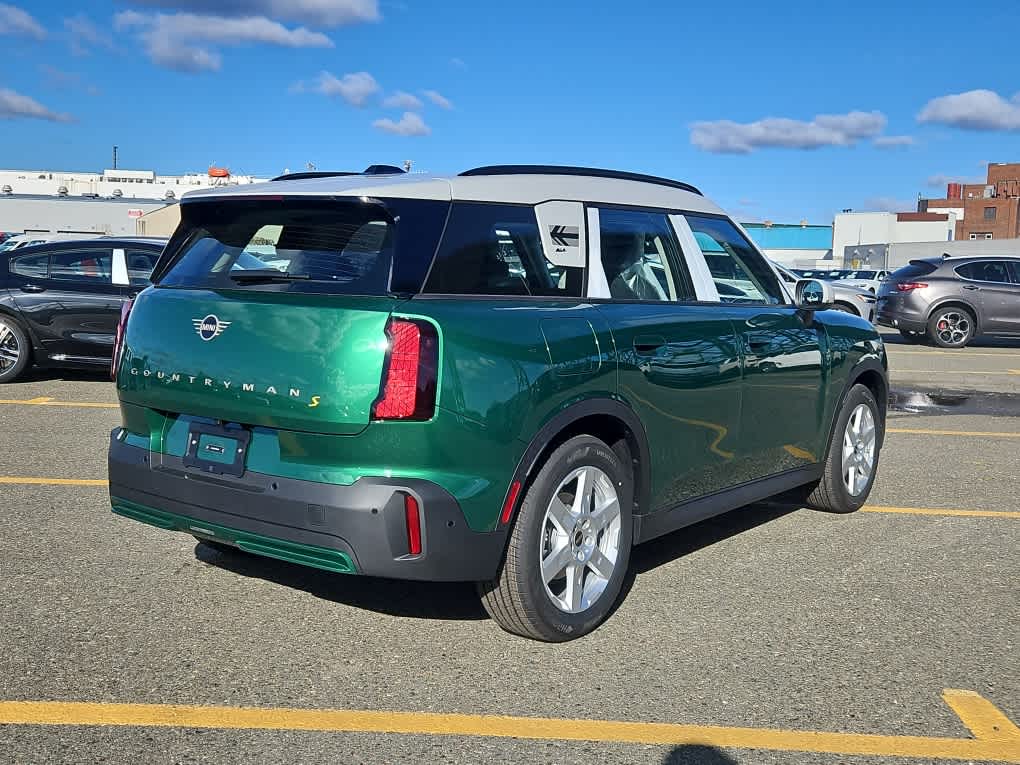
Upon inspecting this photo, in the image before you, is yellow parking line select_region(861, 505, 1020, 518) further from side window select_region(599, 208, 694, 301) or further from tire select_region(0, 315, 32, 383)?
tire select_region(0, 315, 32, 383)

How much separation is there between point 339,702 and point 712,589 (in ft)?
6.56

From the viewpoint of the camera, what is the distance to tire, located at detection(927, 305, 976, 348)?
19.3 meters

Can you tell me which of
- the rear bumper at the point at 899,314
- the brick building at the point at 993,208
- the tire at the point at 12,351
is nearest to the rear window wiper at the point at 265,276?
the tire at the point at 12,351

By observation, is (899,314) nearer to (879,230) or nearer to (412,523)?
(412,523)

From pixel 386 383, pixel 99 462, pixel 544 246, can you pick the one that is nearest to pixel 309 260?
pixel 386 383

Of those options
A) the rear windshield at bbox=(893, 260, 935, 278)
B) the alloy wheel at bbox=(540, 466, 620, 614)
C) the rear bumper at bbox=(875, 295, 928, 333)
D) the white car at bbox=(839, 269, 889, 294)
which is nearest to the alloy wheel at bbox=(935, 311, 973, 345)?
the rear bumper at bbox=(875, 295, 928, 333)

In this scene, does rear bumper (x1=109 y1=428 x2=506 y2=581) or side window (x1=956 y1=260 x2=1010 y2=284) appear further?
side window (x1=956 y1=260 x2=1010 y2=284)

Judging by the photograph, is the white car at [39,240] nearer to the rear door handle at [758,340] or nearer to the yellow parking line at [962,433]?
the yellow parking line at [962,433]

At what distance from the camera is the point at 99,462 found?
7539 mm

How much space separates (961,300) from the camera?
63.2ft

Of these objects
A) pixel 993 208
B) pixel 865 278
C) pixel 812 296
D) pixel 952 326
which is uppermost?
pixel 993 208

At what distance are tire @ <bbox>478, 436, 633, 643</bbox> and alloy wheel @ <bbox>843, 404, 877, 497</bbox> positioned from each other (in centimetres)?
239

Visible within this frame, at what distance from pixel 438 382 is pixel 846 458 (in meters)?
3.56

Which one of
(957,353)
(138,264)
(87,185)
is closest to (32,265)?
(138,264)
